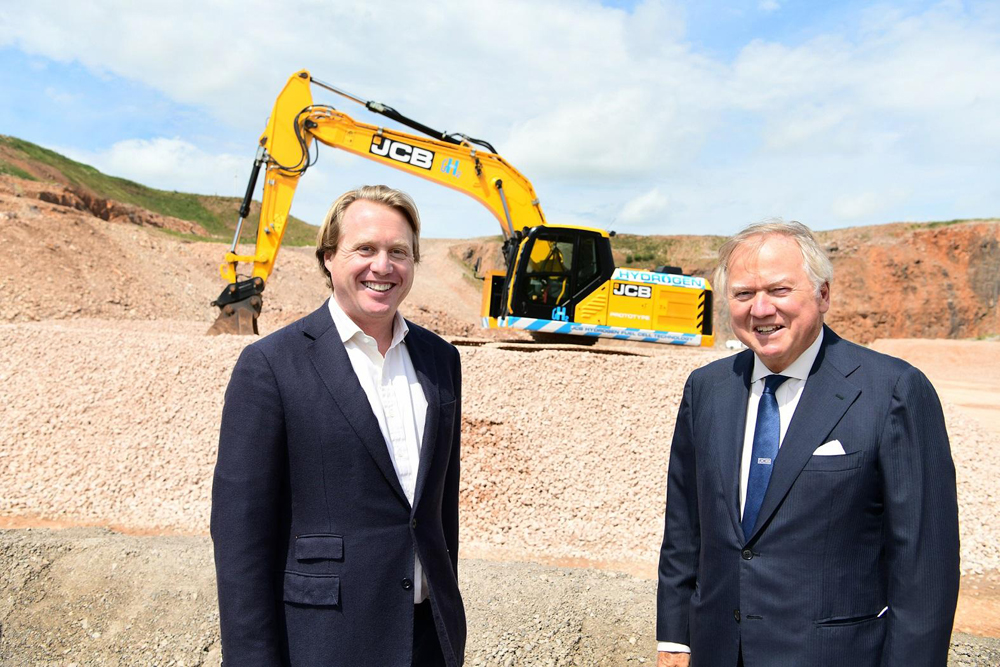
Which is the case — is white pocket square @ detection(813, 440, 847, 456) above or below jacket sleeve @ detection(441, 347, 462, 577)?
above

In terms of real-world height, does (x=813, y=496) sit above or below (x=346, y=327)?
below

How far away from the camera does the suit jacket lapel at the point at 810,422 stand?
1991mm

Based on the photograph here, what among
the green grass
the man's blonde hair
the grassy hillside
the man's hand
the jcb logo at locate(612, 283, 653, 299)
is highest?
the grassy hillside

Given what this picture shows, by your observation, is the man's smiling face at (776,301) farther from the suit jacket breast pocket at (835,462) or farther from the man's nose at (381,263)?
the man's nose at (381,263)

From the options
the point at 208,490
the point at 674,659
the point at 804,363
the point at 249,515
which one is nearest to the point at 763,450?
the point at 804,363

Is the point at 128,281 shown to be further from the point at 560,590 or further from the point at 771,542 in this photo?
the point at 771,542

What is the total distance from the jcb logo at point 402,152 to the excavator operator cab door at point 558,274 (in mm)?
2311

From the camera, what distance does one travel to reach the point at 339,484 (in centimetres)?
206

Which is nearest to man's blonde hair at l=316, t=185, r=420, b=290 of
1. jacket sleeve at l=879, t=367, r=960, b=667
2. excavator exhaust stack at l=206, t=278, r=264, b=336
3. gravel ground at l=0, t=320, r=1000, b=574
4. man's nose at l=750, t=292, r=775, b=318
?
man's nose at l=750, t=292, r=775, b=318

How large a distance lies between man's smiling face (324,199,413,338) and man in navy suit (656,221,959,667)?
3.42 ft

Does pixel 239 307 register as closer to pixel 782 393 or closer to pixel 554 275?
pixel 554 275

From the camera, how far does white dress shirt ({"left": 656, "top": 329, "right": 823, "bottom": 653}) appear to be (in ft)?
6.94

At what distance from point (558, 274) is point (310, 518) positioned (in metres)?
9.80

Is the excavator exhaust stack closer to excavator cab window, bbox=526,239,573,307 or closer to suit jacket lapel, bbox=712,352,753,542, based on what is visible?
excavator cab window, bbox=526,239,573,307
